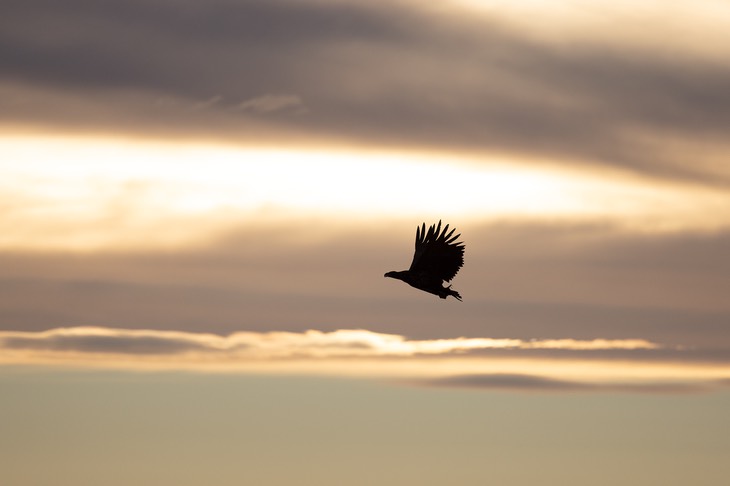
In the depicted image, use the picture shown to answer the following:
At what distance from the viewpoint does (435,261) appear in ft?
219

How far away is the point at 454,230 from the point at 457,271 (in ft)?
9.74

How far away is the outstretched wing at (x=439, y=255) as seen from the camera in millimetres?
66438

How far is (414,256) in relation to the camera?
67.4 m

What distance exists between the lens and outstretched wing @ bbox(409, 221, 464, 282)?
66.4m

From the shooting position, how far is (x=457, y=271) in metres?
66.9

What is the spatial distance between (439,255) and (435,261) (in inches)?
22.2

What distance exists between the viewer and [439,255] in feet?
218

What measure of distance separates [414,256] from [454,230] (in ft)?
11.4

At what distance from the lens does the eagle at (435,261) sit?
6644cm

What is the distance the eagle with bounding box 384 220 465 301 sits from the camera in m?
66.4
